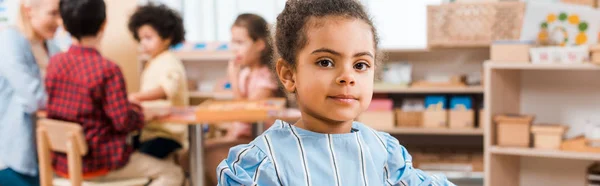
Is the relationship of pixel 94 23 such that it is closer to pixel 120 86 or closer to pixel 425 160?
pixel 120 86

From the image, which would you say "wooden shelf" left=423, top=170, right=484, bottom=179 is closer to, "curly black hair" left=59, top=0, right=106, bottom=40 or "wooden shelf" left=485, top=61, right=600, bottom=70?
"wooden shelf" left=485, top=61, right=600, bottom=70

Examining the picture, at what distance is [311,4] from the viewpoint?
40.2 inches

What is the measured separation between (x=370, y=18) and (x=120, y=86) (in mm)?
1607

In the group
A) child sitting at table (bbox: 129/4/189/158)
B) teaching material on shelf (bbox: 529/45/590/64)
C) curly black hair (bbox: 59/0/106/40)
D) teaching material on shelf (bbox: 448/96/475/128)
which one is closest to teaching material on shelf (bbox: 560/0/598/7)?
teaching material on shelf (bbox: 529/45/590/64)

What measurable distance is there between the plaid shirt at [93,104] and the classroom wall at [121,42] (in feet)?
6.30

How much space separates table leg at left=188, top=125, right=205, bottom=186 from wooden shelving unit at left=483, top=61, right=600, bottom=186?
1.25 meters

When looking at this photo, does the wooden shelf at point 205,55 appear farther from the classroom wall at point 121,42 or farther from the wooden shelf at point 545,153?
the wooden shelf at point 545,153

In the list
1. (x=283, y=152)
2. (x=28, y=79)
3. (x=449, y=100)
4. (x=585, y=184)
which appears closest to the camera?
(x=283, y=152)

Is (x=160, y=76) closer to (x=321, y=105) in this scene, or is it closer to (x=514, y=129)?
(x=514, y=129)

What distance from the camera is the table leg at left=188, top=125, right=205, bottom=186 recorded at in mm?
2908

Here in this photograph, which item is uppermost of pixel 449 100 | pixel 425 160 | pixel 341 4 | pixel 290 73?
pixel 341 4

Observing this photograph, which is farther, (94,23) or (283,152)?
(94,23)

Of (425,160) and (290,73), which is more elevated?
(290,73)

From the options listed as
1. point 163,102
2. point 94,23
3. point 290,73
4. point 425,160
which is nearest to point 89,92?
point 94,23
